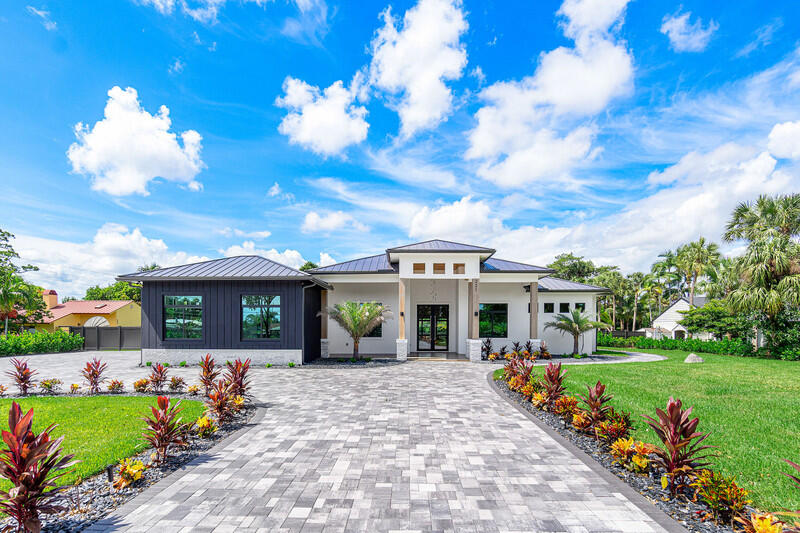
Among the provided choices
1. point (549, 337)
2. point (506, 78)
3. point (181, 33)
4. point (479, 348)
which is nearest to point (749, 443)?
point (479, 348)

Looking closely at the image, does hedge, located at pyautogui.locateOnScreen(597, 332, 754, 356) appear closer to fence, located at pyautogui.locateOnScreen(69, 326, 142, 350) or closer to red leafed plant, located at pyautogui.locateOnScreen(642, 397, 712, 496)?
red leafed plant, located at pyautogui.locateOnScreen(642, 397, 712, 496)

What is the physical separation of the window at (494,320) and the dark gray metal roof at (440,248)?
3.82 metres

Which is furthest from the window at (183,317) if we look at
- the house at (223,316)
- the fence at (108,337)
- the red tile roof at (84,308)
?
the red tile roof at (84,308)

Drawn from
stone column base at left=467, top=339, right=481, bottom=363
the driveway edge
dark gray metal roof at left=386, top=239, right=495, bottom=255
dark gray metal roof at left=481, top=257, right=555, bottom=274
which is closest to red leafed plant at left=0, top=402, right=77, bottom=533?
the driveway edge

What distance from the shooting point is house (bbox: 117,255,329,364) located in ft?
43.4

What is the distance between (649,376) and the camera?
35.0 feet

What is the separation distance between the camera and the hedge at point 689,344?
732 inches

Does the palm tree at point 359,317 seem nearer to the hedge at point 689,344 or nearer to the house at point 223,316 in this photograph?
the house at point 223,316

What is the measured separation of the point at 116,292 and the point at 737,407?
5244 centimetres

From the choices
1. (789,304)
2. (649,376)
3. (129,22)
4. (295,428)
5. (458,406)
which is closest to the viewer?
(295,428)

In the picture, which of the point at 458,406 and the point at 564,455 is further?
the point at 458,406

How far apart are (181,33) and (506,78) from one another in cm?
1017

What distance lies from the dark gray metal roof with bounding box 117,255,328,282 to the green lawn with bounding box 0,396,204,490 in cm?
548

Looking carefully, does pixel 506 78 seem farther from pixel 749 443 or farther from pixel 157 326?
pixel 157 326
